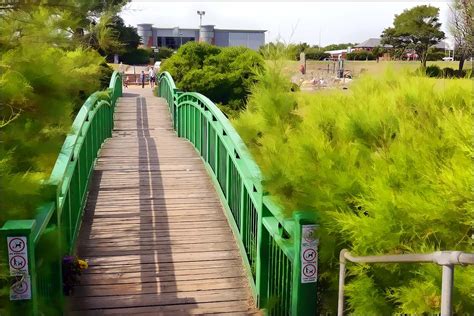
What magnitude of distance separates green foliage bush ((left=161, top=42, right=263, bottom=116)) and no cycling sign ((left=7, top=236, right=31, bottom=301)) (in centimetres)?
1387

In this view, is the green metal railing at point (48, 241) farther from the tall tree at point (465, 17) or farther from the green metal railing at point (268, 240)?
the tall tree at point (465, 17)

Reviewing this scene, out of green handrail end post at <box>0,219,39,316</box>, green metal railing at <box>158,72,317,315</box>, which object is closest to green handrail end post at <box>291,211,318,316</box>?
green metal railing at <box>158,72,317,315</box>

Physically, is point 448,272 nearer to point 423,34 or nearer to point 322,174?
point 322,174

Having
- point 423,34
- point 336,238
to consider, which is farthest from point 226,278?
point 423,34

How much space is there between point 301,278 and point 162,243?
227cm

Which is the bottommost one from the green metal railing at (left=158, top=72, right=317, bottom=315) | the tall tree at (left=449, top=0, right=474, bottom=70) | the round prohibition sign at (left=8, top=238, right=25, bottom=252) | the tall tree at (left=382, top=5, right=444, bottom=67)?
the green metal railing at (left=158, top=72, right=317, bottom=315)

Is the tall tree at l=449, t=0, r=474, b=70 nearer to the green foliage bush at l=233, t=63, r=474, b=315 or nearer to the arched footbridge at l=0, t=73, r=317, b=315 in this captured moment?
the green foliage bush at l=233, t=63, r=474, b=315

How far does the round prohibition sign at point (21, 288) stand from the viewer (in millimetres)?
2711

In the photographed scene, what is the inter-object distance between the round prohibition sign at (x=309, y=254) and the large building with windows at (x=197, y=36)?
204 feet

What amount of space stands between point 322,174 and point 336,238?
1.06 feet

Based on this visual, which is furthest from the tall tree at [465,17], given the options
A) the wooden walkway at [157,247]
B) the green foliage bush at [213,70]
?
the green foliage bush at [213,70]

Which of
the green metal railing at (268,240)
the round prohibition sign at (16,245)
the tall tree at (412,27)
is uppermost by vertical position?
the tall tree at (412,27)

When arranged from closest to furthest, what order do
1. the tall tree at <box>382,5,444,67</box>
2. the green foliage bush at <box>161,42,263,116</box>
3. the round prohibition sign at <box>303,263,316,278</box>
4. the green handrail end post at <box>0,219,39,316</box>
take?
1. the green handrail end post at <box>0,219,39,316</box>
2. the round prohibition sign at <box>303,263,316,278</box>
3. the green foliage bush at <box>161,42,263,116</box>
4. the tall tree at <box>382,5,444,67</box>

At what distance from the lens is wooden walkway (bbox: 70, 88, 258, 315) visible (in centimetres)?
402
